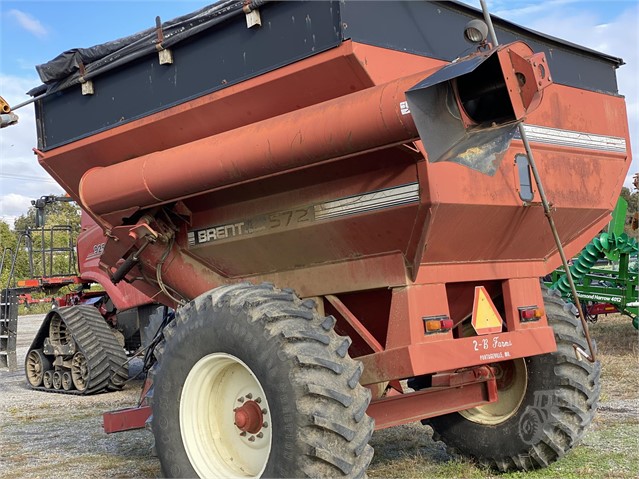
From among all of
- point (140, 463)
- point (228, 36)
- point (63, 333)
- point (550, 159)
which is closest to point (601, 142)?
point (550, 159)

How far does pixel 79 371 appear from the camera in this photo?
32.1 ft

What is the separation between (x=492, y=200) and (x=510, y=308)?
0.78 m

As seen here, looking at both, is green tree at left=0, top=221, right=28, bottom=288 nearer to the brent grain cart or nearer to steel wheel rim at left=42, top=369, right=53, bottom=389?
steel wheel rim at left=42, top=369, right=53, bottom=389

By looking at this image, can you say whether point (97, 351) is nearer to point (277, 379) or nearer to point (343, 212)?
point (343, 212)

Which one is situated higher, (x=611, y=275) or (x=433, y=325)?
(x=611, y=275)

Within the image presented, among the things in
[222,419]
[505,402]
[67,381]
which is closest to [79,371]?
[67,381]

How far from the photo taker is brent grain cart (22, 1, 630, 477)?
338 centimetres

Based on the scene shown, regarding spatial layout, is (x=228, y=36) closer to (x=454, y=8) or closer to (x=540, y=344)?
(x=454, y=8)

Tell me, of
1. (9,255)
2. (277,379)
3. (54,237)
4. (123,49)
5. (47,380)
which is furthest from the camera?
(9,255)

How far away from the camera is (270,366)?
352cm

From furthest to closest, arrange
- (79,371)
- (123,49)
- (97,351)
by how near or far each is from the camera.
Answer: (79,371) → (97,351) → (123,49)

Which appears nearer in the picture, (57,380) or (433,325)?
(433,325)

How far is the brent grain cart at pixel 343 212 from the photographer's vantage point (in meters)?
3.38

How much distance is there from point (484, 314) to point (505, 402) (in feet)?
3.12
